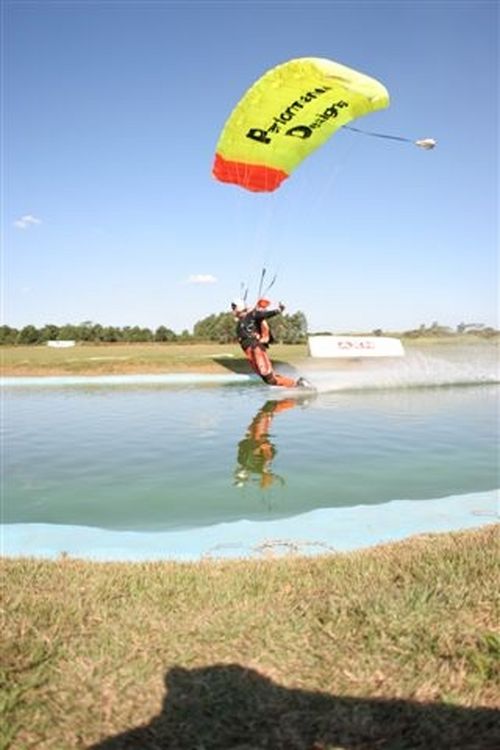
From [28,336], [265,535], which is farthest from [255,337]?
[28,336]

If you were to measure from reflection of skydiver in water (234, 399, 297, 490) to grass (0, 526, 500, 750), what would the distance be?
18.4 feet

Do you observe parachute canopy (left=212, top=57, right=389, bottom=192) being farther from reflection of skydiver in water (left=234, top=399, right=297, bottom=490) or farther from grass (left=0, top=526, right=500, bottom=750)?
grass (left=0, top=526, right=500, bottom=750)

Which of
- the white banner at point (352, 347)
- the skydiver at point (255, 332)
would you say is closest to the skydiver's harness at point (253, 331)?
the skydiver at point (255, 332)

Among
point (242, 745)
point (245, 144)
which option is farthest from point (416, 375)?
point (242, 745)

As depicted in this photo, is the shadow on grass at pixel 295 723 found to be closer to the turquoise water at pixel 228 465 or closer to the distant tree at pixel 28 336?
the turquoise water at pixel 228 465

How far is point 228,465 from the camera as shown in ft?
40.2

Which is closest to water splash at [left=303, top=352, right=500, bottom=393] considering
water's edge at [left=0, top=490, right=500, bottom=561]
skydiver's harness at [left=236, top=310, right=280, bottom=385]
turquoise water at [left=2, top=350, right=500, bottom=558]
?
turquoise water at [left=2, top=350, right=500, bottom=558]

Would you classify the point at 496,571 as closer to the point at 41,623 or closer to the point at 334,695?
the point at 334,695

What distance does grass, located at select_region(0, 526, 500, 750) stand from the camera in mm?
3520

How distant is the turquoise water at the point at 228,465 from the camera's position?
28.4 feet

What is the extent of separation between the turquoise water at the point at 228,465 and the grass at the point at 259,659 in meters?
2.42

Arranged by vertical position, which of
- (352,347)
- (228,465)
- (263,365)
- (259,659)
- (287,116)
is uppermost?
(287,116)

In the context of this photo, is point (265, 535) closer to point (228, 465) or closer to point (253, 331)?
point (228, 465)

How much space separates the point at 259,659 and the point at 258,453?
9.12 meters
